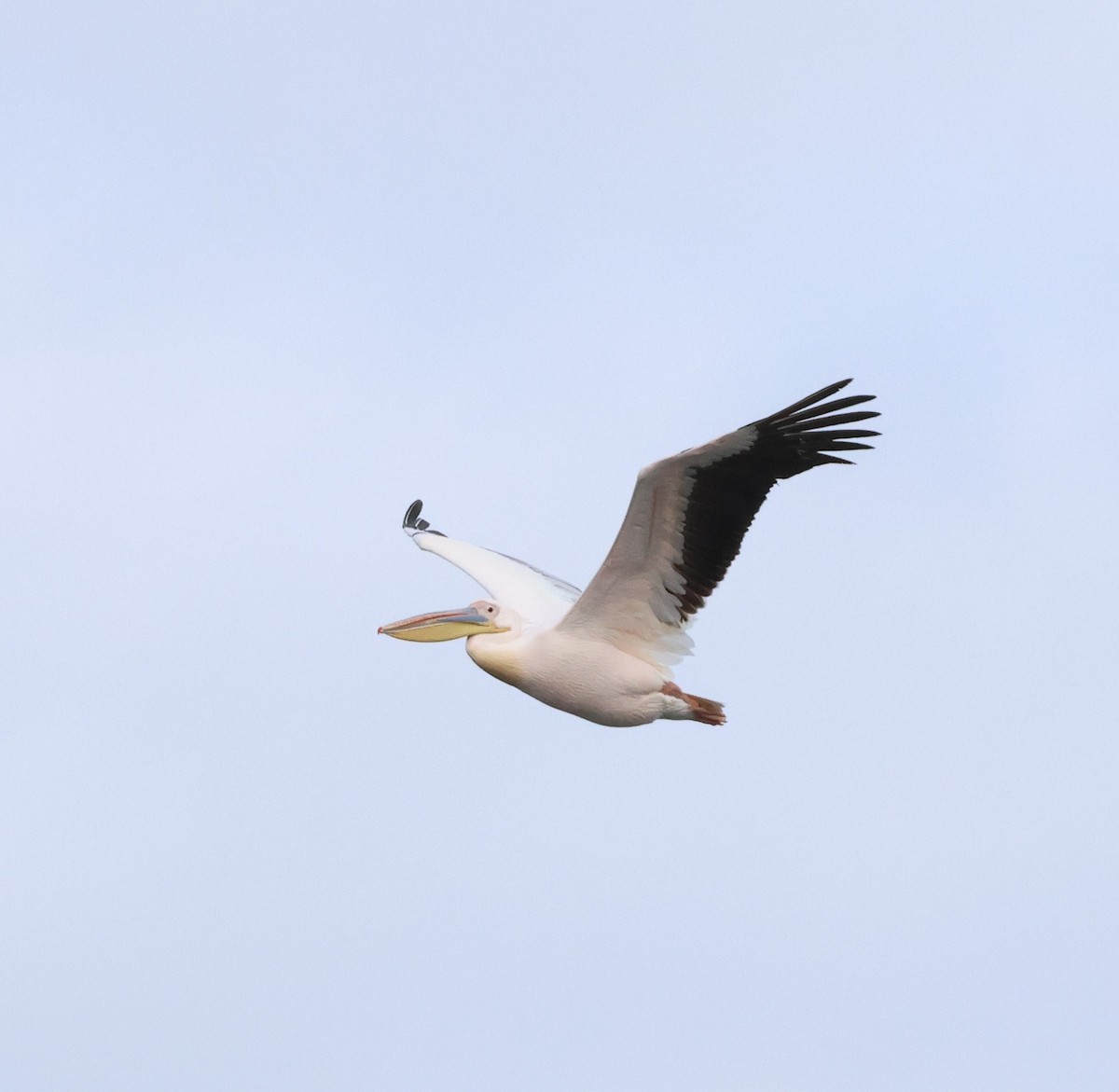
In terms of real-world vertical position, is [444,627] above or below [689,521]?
below

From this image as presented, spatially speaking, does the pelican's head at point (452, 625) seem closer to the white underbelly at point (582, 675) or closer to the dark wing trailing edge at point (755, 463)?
the white underbelly at point (582, 675)

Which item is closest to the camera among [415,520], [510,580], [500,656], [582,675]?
[582,675]

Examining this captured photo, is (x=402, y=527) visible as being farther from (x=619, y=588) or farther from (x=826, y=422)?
(x=826, y=422)

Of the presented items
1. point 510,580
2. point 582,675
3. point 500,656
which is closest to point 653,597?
point 582,675

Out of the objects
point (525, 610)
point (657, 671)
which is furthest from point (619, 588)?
point (525, 610)

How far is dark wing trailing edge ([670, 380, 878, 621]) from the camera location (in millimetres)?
13695

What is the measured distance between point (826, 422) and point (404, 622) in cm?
358

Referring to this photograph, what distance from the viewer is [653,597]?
1474 centimetres

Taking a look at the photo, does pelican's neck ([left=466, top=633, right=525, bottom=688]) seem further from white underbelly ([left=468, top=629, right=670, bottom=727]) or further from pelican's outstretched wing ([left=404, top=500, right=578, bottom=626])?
pelican's outstretched wing ([left=404, top=500, right=578, bottom=626])

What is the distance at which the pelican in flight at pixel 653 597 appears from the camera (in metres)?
13.8

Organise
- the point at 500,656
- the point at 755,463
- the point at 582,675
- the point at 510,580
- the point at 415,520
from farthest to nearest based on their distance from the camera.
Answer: the point at 415,520 < the point at 510,580 < the point at 500,656 < the point at 582,675 < the point at 755,463

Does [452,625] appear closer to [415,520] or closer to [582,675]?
[582,675]

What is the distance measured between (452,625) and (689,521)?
7.02ft

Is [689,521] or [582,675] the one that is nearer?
[689,521]
